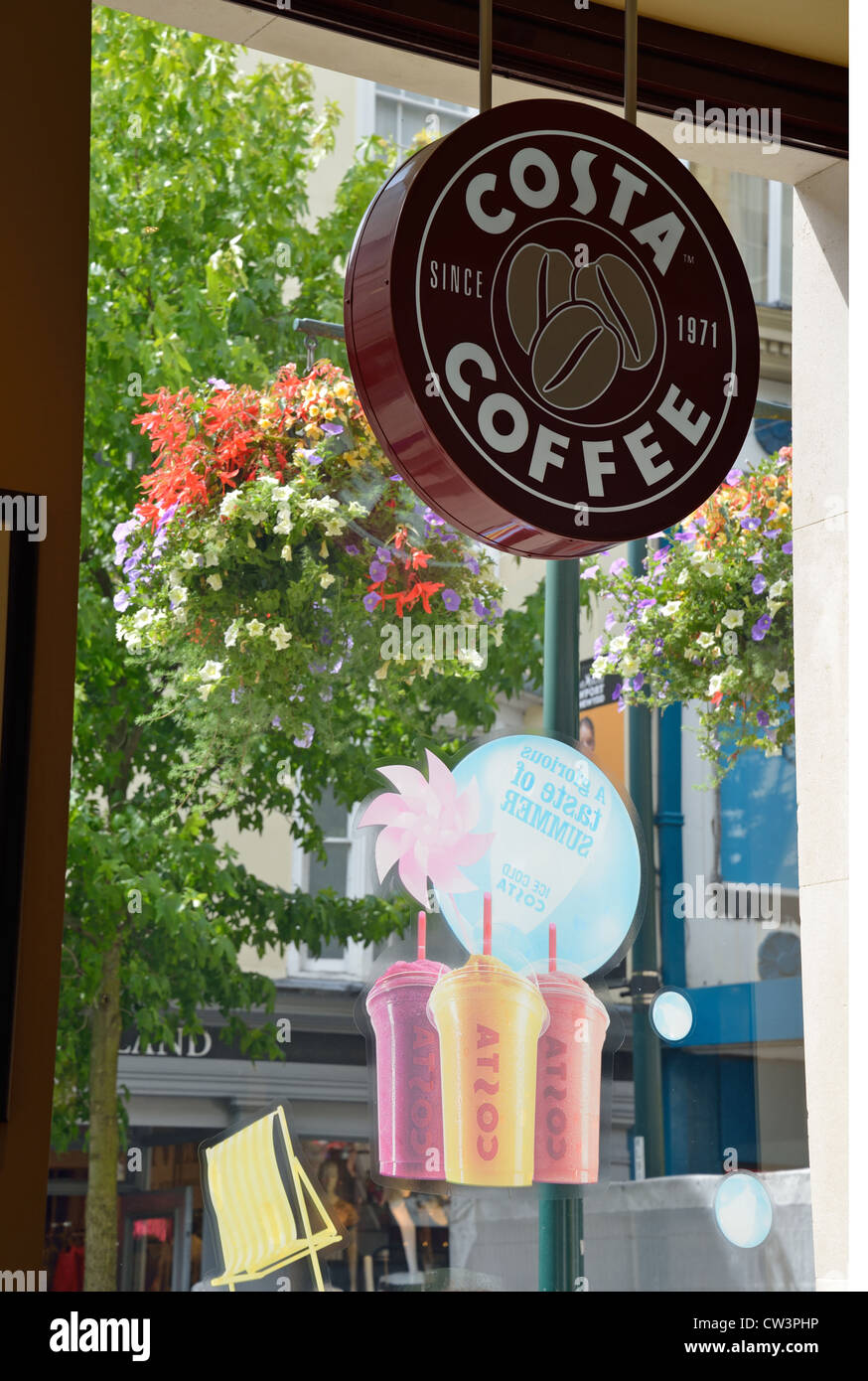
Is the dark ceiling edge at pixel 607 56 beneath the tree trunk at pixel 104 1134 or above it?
above

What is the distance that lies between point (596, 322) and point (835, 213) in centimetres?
137

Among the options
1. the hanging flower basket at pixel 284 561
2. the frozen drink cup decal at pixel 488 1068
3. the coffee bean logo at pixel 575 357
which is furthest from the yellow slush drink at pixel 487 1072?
the coffee bean logo at pixel 575 357

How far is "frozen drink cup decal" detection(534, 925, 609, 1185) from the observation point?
2818mm

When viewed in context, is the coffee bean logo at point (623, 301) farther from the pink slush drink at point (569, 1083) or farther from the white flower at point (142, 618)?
the white flower at point (142, 618)

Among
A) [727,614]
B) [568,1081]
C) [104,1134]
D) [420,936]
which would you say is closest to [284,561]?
[420,936]

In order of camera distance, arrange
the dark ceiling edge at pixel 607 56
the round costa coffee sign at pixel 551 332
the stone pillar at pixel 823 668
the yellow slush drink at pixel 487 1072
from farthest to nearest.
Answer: the yellow slush drink at pixel 487 1072, the stone pillar at pixel 823 668, the dark ceiling edge at pixel 607 56, the round costa coffee sign at pixel 551 332

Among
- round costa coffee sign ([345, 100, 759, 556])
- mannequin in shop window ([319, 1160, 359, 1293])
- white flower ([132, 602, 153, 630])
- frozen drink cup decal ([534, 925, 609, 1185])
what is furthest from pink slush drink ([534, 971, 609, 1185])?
round costa coffee sign ([345, 100, 759, 556])

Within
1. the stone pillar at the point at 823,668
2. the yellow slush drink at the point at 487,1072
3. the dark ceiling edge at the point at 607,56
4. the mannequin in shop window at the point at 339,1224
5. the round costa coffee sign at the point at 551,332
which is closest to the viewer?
the round costa coffee sign at the point at 551,332

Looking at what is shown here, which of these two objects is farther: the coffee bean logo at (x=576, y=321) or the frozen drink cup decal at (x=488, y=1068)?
the frozen drink cup decal at (x=488, y=1068)

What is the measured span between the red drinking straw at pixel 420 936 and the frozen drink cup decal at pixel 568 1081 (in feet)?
0.79

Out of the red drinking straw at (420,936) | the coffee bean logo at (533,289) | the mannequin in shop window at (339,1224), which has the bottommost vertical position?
the mannequin in shop window at (339,1224)

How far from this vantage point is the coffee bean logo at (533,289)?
1502 mm

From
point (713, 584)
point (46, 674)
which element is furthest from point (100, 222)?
point (46, 674)
